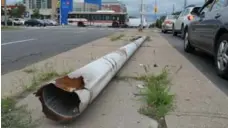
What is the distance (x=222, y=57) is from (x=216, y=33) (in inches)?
22.9

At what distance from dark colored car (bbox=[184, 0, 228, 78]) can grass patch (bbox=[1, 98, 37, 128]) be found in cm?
360

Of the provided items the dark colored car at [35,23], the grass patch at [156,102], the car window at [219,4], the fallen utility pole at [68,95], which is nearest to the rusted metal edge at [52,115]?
the fallen utility pole at [68,95]

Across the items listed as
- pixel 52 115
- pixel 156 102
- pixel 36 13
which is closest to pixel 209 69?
pixel 156 102

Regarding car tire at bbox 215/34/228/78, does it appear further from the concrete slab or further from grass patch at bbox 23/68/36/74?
grass patch at bbox 23/68/36/74

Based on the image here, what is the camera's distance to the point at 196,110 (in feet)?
13.9

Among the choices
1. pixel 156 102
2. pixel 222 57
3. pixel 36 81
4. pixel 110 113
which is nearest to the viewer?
pixel 110 113

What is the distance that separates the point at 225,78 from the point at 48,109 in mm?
3708

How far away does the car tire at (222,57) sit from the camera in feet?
20.1

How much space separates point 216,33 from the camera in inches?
262

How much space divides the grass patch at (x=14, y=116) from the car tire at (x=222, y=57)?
357cm

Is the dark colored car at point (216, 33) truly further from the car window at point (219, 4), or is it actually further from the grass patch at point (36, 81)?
the grass patch at point (36, 81)

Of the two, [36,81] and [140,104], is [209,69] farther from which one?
[36,81]

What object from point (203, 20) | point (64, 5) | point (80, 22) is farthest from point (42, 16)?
point (203, 20)

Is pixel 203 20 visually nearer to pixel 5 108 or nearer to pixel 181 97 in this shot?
pixel 181 97
